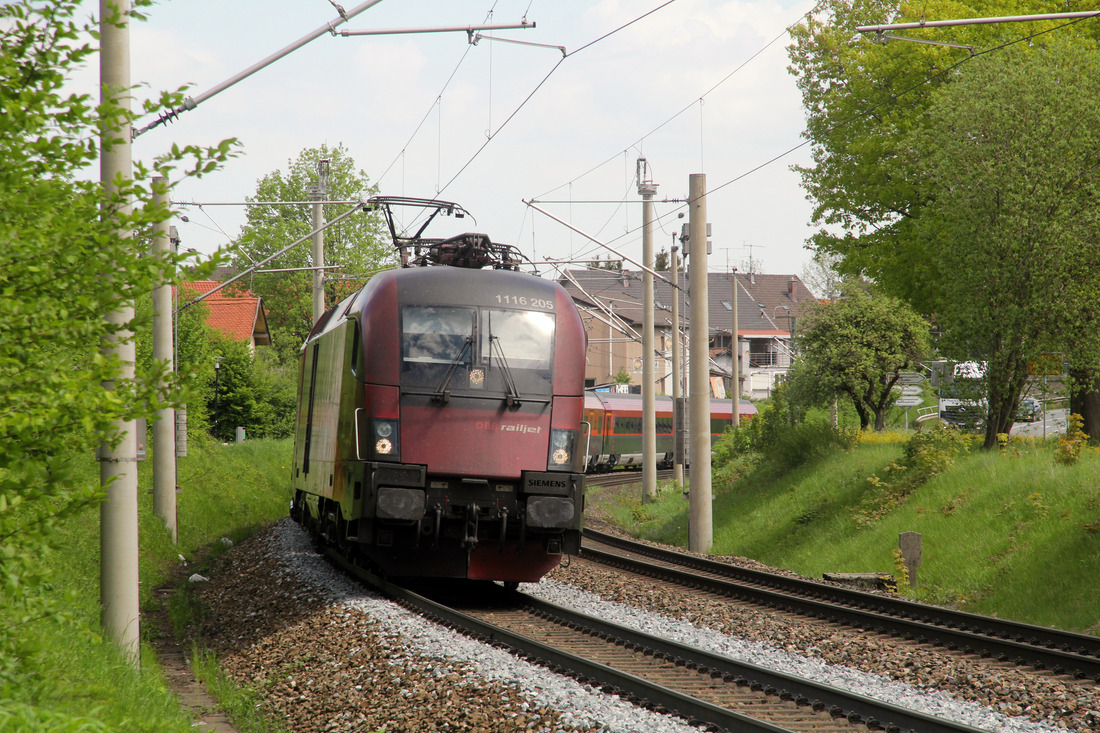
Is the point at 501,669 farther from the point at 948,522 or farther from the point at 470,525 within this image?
the point at 948,522

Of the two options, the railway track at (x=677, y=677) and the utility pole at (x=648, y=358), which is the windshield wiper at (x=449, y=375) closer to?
the railway track at (x=677, y=677)

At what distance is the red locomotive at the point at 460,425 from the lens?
10.2 m

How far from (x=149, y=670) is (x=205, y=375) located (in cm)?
434

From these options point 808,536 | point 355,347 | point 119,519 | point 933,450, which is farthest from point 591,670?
point 933,450

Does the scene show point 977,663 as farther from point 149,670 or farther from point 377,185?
point 377,185

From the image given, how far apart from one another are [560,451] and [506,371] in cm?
103

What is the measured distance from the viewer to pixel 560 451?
424 inches

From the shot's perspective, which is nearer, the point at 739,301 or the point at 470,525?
the point at 470,525

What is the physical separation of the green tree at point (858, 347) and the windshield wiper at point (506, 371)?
24097 mm

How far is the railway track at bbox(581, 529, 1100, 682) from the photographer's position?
8523 millimetres

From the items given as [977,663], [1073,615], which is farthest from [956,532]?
[977,663]

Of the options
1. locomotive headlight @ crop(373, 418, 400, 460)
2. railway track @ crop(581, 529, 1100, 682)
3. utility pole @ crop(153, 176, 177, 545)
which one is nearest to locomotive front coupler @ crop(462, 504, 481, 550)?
locomotive headlight @ crop(373, 418, 400, 460)

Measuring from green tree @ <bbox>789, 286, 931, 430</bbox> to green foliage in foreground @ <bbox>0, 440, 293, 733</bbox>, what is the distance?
17.8 metres

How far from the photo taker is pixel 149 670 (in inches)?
319
